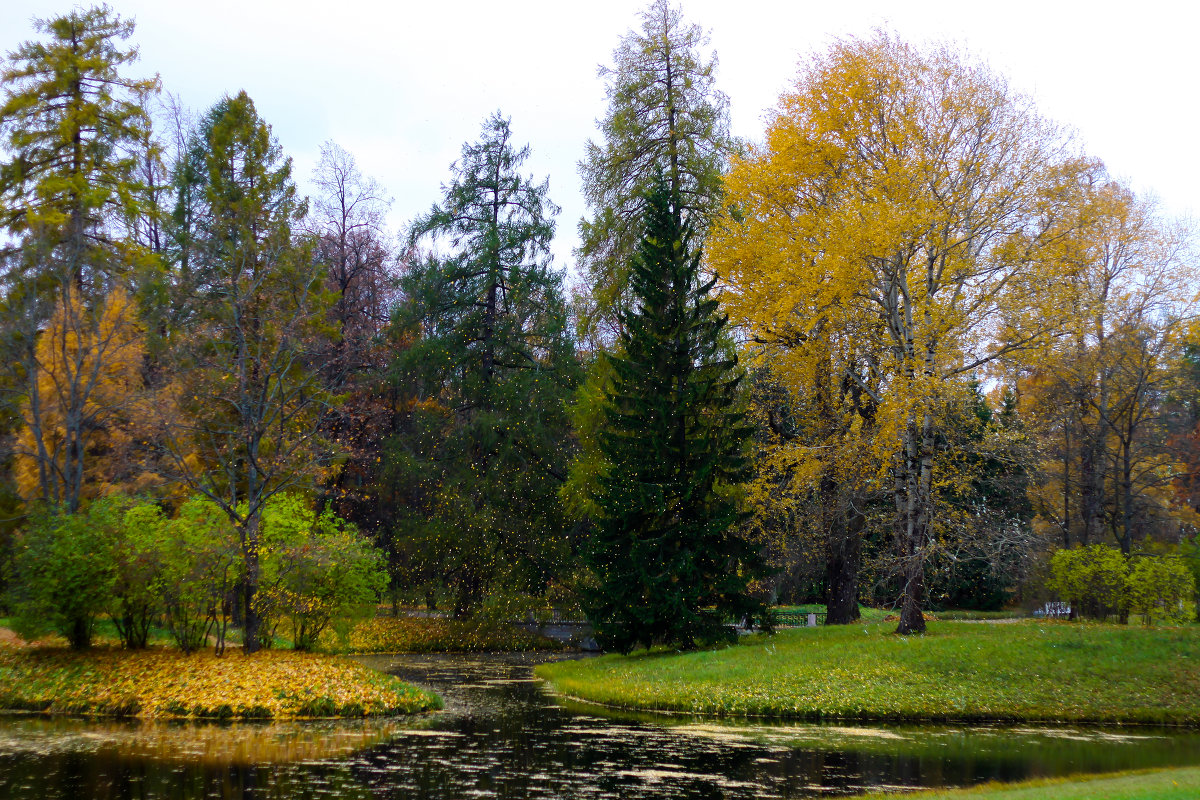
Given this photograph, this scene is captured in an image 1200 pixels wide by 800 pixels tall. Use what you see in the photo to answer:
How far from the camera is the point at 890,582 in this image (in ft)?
149

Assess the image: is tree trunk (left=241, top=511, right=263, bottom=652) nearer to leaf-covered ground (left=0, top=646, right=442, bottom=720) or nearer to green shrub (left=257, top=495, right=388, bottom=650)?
green shrub (left=257, top=495, right=388, bottom=650)

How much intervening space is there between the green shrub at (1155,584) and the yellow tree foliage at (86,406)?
27.1 meters

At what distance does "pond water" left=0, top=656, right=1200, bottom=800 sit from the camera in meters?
10.4

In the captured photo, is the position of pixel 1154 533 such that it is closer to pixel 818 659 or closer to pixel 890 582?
pixel 890 582

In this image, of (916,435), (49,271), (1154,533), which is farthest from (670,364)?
(1154,533)

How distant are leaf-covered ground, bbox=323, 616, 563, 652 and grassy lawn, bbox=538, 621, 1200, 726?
40.9 feet

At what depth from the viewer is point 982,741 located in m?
14.1

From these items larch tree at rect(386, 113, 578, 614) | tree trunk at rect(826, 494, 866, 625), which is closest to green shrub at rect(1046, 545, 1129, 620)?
tree trunk at rect(826, 494, 866, 625)

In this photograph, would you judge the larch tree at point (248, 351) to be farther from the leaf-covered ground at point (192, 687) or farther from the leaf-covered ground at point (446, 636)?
the leaf-covered ground at point (446, 636)

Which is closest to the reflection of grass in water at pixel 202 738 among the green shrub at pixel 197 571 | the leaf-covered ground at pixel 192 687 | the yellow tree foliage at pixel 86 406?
the leaf-covered ground at pixel 192 687

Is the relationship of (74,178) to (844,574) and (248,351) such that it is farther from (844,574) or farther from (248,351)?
(844,574)

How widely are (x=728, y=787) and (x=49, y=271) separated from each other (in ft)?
75.4

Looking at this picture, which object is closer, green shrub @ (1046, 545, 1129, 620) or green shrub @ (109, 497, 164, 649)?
green shrub @ (109, 497, 164, 649)

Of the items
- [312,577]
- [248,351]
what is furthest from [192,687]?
[248,351]
